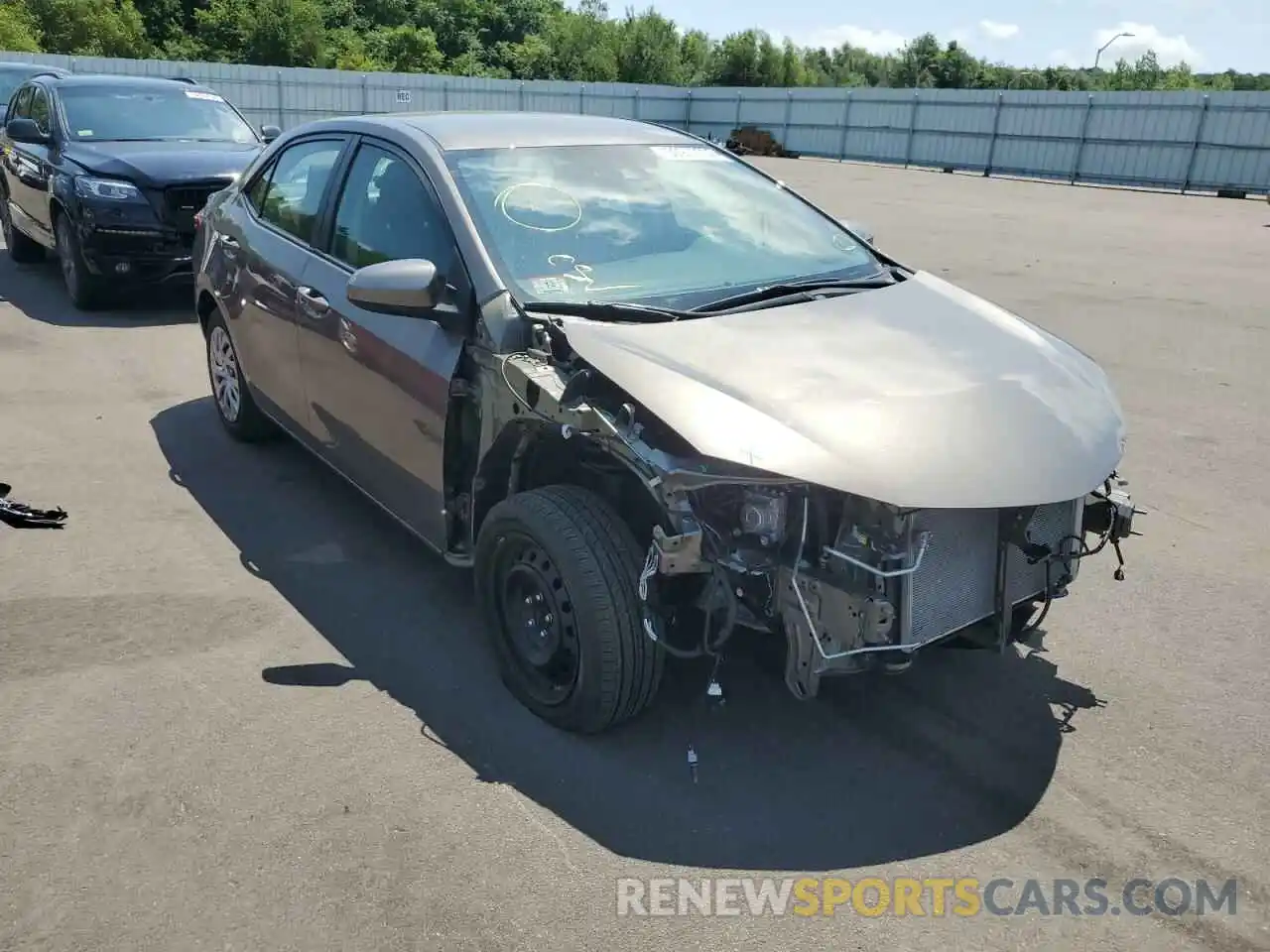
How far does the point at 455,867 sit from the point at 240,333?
3.44 m

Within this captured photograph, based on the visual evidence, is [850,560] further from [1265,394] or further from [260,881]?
[1265,394]

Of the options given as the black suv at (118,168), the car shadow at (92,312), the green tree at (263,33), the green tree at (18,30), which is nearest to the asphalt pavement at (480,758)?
the black suv at (118,168)

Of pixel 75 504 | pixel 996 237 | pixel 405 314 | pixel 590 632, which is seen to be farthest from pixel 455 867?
pixel 996 237

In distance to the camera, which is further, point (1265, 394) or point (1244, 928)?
point (1265, 394)

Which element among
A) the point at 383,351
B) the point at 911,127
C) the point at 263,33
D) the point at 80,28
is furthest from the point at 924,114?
the point at 80,28

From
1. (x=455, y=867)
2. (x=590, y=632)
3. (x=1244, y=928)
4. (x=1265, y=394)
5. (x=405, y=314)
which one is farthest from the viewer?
(x=1265, y=394)

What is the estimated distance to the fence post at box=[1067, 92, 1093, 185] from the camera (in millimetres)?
28734

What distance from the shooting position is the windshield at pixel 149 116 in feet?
31.3

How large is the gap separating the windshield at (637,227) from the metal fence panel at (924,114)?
2246cm

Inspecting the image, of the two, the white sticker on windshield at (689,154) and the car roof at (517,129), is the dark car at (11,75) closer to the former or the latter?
the car roof at (517,129)

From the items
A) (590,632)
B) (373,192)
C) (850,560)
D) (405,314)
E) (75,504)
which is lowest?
(75,504)

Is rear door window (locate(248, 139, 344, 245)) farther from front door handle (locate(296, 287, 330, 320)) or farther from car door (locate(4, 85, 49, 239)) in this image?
car door (locate(4, 85, 49, 239))

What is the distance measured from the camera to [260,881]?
276cm

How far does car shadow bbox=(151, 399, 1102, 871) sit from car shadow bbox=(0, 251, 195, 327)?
5.52 m
